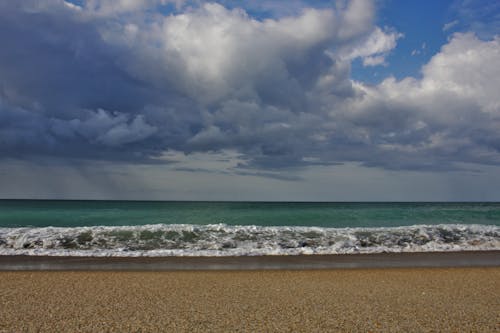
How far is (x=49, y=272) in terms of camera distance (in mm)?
9281

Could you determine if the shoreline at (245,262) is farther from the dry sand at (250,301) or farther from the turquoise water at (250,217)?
the turquoise water at (250,217)

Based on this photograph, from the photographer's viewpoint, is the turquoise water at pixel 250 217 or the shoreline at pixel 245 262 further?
the turquoise water at pixel 250 217

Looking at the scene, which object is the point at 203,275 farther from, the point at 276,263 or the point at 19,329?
the point at 19,329

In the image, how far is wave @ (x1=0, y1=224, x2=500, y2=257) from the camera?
13.0m

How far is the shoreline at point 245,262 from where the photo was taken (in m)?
10.2

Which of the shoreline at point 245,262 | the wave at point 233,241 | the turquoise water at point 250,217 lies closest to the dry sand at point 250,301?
the shoreline at point 245,262

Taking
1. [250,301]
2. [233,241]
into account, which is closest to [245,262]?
[233,241]

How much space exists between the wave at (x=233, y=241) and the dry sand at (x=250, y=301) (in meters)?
3.90

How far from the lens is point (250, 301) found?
6559 millimetres

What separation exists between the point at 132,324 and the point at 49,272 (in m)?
5.42

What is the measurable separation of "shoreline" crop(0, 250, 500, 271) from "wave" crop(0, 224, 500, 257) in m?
0.81

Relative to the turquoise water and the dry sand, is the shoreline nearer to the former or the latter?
the dry sand

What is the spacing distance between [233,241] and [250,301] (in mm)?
8813

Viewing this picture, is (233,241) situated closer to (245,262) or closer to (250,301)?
(245,262)
